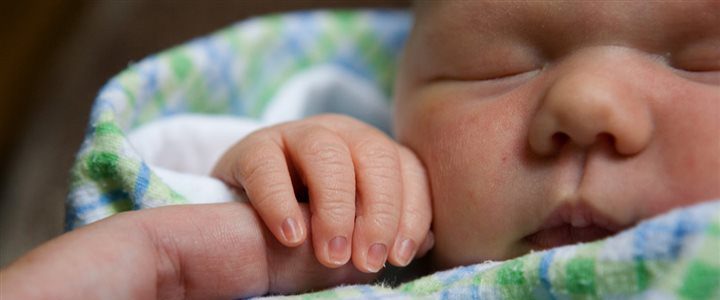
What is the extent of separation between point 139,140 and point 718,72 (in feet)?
2.09

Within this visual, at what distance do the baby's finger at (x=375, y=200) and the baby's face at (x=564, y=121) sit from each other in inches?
1.8

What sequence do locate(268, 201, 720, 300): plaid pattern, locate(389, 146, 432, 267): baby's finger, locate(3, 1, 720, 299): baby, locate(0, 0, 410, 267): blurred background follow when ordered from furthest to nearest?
locate(0, 0, 410, 267): blurred background < locate(389, 146, 432, 267): baby's finger < locate(3, 1, 720, 299): baby < locate(268, 201, 720, 300): plaid pattern

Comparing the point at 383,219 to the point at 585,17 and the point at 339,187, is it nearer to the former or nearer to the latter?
the point at 339,187

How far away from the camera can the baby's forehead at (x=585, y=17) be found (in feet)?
2.17

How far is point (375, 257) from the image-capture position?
0.69m

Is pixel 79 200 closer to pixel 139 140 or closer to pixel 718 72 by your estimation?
pixel 139 140

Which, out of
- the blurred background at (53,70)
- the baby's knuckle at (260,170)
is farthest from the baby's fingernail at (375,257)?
the blurred background at (53,70)

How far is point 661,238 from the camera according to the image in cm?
51

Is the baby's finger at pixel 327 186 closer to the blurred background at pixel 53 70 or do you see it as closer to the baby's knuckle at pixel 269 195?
the baby's knuckle at pixel 269 195

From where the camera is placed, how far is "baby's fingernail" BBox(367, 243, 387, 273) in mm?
688

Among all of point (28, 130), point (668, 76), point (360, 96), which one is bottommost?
point (28, 130)

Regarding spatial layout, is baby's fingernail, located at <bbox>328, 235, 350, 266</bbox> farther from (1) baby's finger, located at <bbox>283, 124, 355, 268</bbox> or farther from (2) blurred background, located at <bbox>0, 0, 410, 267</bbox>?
(2) blurred background, located at <bbox>0, 0, 410, 267</bbox>

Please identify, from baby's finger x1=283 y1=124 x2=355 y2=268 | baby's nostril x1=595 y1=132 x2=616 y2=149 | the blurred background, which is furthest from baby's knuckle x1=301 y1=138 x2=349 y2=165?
the blurred background

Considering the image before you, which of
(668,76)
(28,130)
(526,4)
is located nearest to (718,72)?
(668,76)
